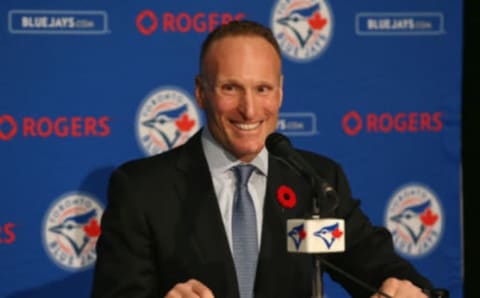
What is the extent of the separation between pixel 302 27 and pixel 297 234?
1804mm

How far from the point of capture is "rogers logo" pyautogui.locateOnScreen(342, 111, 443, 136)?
3549 mm

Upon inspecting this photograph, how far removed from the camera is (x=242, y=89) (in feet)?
8.59

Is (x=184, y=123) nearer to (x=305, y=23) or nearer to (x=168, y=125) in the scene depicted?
(x=168, y=125)

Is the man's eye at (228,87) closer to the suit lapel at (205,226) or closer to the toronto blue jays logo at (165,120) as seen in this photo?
the suit lapel at (205,226)

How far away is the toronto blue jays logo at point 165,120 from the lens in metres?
3.38

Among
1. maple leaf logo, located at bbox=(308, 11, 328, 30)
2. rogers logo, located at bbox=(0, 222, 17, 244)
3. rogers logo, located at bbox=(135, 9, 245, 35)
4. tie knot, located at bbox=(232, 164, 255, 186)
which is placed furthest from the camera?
maple leaf logo, located at bbox=(308, 11, 328, 30)

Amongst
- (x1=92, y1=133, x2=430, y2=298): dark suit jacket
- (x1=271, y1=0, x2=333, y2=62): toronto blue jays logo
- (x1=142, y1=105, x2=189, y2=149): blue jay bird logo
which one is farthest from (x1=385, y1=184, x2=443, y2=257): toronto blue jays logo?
(x1=142, y1=105, x2=189, y2=149): blue jay bird logo

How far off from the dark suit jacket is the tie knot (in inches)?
2.8

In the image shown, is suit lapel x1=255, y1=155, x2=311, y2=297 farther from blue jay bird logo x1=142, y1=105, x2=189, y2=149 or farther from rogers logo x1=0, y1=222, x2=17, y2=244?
rogers logo x1=0, y1=222, x2=17, y2=244

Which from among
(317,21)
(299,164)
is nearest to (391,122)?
(317,21)

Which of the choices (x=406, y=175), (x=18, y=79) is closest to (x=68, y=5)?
(x=18, y=79)

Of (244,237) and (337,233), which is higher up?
(337,233)

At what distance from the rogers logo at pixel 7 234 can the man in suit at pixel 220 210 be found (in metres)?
0.79

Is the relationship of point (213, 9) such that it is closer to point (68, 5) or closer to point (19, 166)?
point (68, 5)
